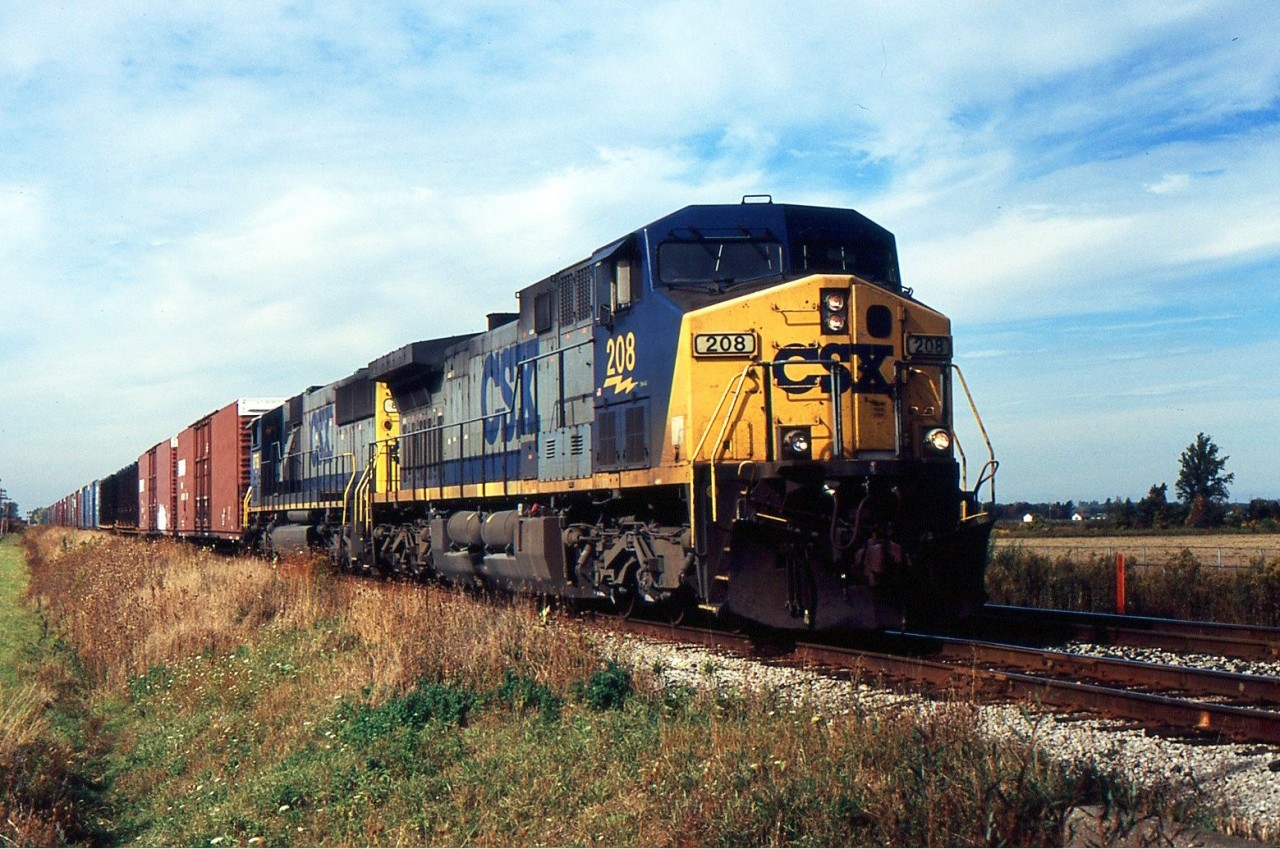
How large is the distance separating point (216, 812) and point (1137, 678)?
6.12m

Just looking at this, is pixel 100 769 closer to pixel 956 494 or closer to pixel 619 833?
pixel 619 833

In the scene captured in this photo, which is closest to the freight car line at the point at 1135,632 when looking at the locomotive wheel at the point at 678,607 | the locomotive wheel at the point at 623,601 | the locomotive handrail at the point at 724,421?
the locomotive wheel at the point at 678,607

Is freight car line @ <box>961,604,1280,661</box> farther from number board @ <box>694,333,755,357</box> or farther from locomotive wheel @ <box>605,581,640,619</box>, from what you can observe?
number board @ <box>694,333,755,357</box>

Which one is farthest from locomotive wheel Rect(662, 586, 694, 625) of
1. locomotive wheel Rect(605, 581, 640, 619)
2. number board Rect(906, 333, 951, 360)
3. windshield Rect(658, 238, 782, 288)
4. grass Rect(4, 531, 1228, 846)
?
number board Rect(906, 333, 951, 360)

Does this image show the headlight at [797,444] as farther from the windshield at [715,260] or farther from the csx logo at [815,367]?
the windshield at [715,260]

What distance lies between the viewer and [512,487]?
13391 millimetres

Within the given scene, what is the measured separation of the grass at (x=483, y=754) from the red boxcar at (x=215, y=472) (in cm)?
1670

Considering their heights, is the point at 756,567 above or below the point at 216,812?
above

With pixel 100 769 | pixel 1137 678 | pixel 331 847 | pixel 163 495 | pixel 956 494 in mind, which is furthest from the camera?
pixel 163 495

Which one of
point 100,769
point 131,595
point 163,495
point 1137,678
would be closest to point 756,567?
point 1137,678

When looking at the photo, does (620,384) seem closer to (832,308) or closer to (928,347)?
(832,308)

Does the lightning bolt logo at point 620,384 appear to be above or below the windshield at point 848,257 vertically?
below

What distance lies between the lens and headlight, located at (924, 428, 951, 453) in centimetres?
A: 958

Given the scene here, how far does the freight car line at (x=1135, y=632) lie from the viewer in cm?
945
